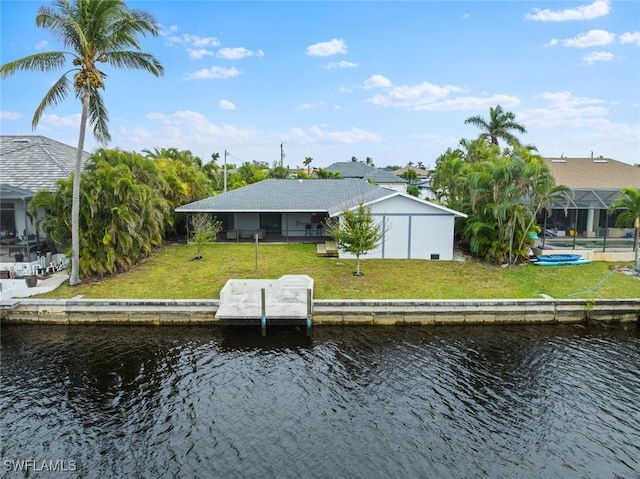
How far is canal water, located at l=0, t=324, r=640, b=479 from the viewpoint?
9.14 metres

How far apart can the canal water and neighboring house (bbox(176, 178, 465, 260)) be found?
326 inches

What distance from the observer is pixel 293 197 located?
29.8 metres

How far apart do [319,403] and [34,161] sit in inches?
920

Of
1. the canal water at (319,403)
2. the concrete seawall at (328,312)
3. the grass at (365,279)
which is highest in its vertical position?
the grass at (365,279)

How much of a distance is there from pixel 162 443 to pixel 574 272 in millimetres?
19886

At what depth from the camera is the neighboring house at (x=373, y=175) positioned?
187ft

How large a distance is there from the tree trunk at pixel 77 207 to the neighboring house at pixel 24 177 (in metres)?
2.85

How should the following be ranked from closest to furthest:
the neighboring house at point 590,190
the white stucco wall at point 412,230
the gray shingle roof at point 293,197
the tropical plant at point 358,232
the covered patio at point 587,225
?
the tropical plant at point 358,232, the white stucco wall at point 412,230, the covered patio at point 587,225, the gray shingle roof at point 293,197, the neighboring house at point 590,190

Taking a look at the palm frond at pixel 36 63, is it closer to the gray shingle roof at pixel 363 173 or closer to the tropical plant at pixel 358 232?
the tropical plant at pixel 358 232

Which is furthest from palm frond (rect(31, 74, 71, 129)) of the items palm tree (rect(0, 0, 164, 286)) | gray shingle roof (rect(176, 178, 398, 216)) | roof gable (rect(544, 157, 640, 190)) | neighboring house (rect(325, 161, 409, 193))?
neighboring house (rect(325, 161, 409, 193))

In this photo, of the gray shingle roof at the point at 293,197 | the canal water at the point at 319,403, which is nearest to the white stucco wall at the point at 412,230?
the gray shingle roof at the point at 293,197

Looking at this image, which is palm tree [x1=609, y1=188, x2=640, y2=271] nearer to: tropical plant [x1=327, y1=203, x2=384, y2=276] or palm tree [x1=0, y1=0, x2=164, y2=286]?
tropical plant [x1=327, y1=203, x2=384, y2=276]

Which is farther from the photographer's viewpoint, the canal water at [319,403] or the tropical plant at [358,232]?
the tropical plant at [358,232]

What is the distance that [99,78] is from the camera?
17656 millimetres
